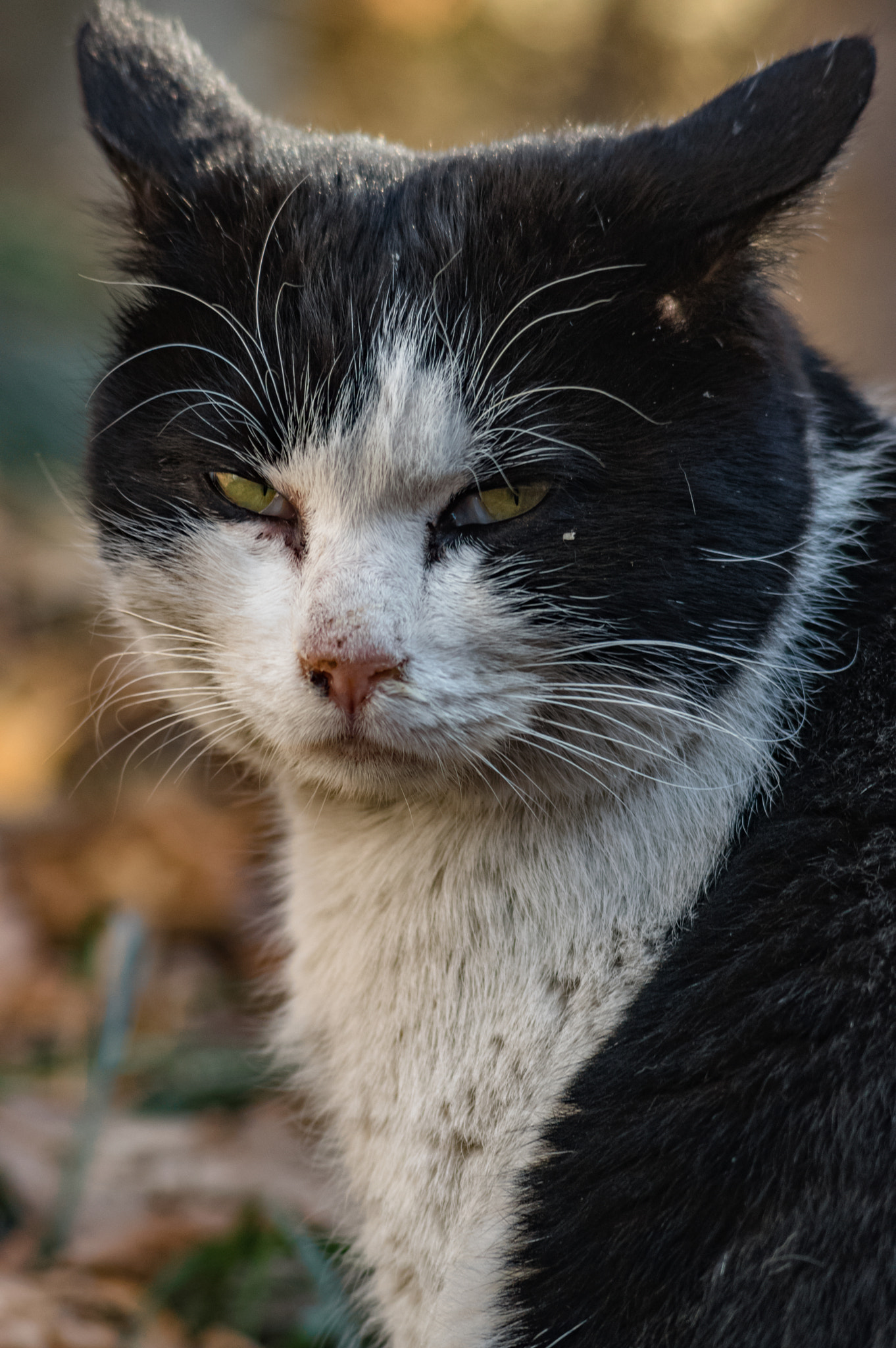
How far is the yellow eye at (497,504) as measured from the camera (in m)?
1.68

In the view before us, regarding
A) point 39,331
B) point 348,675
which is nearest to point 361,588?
point 348,675

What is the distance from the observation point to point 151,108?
1.95 meters

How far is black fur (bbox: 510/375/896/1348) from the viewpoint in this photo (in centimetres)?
134

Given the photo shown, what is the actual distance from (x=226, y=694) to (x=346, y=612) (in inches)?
11.9

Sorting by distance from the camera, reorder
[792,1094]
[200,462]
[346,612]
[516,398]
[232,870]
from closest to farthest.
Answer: [792,1094] < [346,612] < [516,398] < [200,462] < [232,870]

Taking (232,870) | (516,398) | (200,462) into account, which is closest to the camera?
(516,398)

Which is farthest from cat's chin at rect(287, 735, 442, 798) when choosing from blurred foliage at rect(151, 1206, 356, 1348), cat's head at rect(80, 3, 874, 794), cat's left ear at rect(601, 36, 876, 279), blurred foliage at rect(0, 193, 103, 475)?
blurred foliage at rect(0, 193, 103, 475)

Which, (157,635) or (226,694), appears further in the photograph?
(157,635)

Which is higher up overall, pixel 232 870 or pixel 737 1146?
pixel 737 1146

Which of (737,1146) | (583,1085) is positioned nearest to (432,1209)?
(583,1085)

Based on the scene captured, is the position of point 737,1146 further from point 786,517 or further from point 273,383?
point 273,383

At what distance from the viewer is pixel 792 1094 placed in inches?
56.0

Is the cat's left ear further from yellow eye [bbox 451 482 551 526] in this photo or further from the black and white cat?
yellow eye [bbox 451 482 551 526]

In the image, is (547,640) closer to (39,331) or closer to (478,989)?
(478,989)
